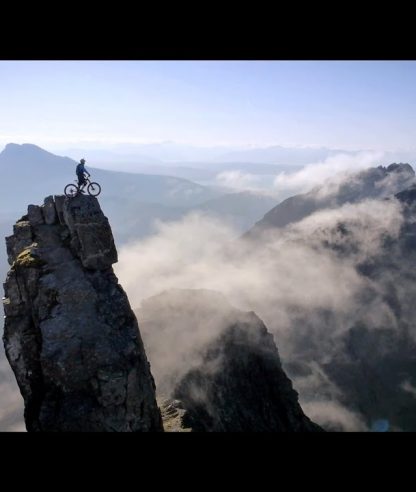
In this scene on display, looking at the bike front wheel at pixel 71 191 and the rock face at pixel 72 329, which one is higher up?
the bike front wheel at pixel 71 191

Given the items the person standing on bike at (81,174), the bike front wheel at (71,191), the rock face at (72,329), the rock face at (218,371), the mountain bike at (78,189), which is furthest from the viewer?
the rock face at (218,371)

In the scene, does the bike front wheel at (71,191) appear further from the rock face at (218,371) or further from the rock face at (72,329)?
the rock face at (218,371)

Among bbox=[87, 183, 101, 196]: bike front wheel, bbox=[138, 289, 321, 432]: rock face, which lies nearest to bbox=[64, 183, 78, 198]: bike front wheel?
bbox=[87, 183, 101, 196]: bike front wheel

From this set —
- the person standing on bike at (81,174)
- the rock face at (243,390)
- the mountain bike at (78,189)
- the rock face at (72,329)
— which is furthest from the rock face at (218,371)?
the person standing on bike at (81,174)

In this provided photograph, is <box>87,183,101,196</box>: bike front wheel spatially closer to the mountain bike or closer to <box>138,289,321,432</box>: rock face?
the mountain bike

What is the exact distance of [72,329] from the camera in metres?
34.1

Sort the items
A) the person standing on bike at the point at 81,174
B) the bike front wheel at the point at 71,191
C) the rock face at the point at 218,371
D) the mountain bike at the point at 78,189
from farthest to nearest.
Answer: the rock face at the point at 218,371, the bike front wheel at the point at 71,191, the mountain bike at the point at 78,189, the person standing on bike at the point at 81,174

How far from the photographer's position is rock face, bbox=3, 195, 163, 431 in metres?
32.9

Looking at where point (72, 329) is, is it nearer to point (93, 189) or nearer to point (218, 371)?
point (93, 189)

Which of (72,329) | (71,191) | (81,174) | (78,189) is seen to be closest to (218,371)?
(72,329)

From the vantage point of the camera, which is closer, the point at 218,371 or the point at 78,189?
the point at 78,189

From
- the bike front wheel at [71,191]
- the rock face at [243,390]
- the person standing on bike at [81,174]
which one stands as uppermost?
the person standing on bike at [81,174]

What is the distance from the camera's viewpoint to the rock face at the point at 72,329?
3291 centimetres
